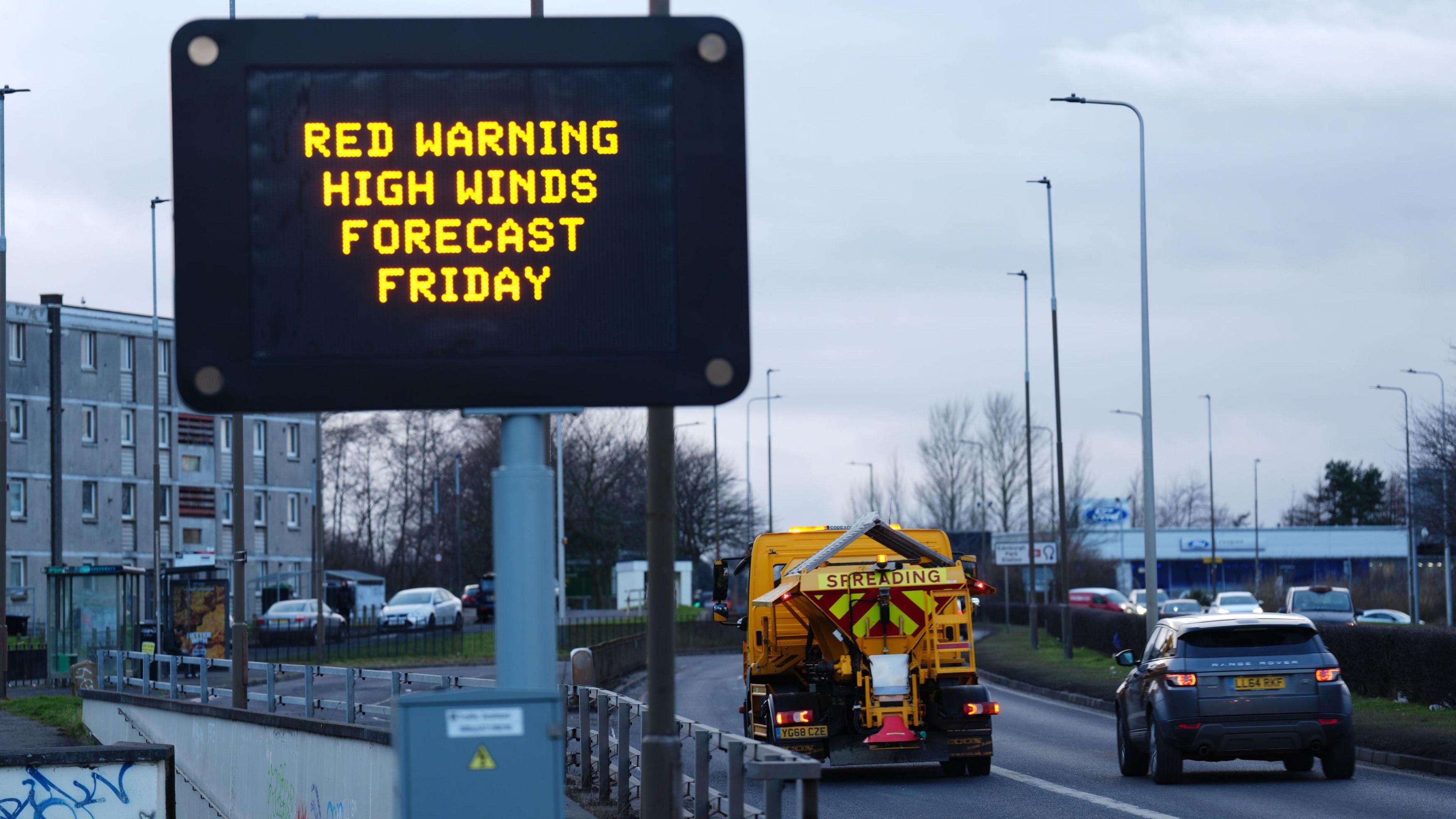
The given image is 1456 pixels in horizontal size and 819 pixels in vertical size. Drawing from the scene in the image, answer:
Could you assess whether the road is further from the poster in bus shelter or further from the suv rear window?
the poster in bus shelter

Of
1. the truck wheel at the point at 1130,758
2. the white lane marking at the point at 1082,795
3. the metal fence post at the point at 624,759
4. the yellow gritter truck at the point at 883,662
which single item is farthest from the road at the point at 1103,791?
the metal fence post at the point at 624,759

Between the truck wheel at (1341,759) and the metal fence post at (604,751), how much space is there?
23.7 ft

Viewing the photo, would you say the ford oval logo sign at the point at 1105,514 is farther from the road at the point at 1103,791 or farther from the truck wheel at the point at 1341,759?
the truck wheel at the point at 1341,759

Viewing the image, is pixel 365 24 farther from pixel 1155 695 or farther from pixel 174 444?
pixel 174 444

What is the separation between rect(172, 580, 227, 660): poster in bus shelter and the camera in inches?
1737

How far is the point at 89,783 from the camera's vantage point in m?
14.2

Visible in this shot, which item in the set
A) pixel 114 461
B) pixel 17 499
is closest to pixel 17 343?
pixel 17 499

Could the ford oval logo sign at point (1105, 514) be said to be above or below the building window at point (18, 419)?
below

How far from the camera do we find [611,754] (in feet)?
51.8

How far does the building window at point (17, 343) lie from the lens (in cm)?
7625

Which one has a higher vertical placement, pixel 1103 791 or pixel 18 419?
pixel 18 419

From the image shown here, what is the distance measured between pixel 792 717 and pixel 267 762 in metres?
5.36

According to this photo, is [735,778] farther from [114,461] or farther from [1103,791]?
[114,461]

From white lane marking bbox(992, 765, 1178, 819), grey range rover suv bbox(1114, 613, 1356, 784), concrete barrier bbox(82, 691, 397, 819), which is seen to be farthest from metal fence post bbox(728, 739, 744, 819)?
grey range rover suv bbox(1114, 613, 1356, 784)
